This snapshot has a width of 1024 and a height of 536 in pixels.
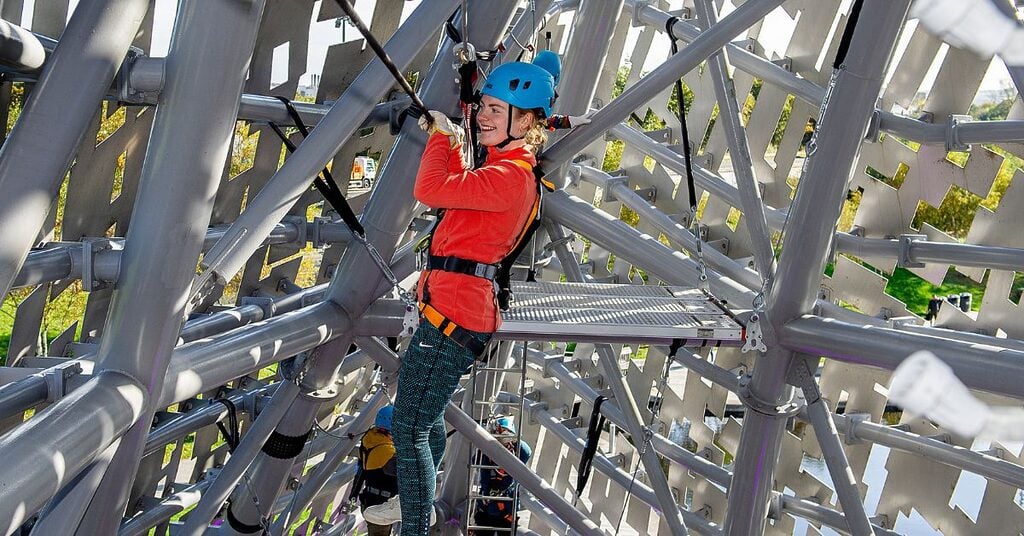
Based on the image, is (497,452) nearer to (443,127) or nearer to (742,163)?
(742,163)

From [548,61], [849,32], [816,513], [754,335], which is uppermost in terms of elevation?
[849,32]

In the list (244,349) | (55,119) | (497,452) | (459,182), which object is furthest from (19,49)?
(497,452)

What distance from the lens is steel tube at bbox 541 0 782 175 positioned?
21.2ft

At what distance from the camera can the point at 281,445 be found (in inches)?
293

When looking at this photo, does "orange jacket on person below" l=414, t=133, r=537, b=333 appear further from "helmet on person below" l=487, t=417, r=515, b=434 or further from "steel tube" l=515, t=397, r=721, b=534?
"steel tube" l=515, t=397, r=721, b=534

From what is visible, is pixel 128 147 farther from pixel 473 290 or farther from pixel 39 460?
pixel 39 460

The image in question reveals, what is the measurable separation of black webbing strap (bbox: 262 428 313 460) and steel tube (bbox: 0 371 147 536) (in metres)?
3.67

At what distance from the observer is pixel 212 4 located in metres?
3.60

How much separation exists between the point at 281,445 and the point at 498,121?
351 cm

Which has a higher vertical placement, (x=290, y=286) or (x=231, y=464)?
(x=290, y=286)

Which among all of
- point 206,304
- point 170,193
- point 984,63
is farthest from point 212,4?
point 984,63

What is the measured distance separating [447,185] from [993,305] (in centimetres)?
605

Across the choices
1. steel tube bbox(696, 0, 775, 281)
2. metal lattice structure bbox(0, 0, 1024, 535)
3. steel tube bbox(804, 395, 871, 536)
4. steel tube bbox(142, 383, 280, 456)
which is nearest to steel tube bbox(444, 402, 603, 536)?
metal lattice structure bbox(0, 0, 1024, 535)

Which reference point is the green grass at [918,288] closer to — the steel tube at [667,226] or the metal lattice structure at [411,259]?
the steel tube at [667,226]
